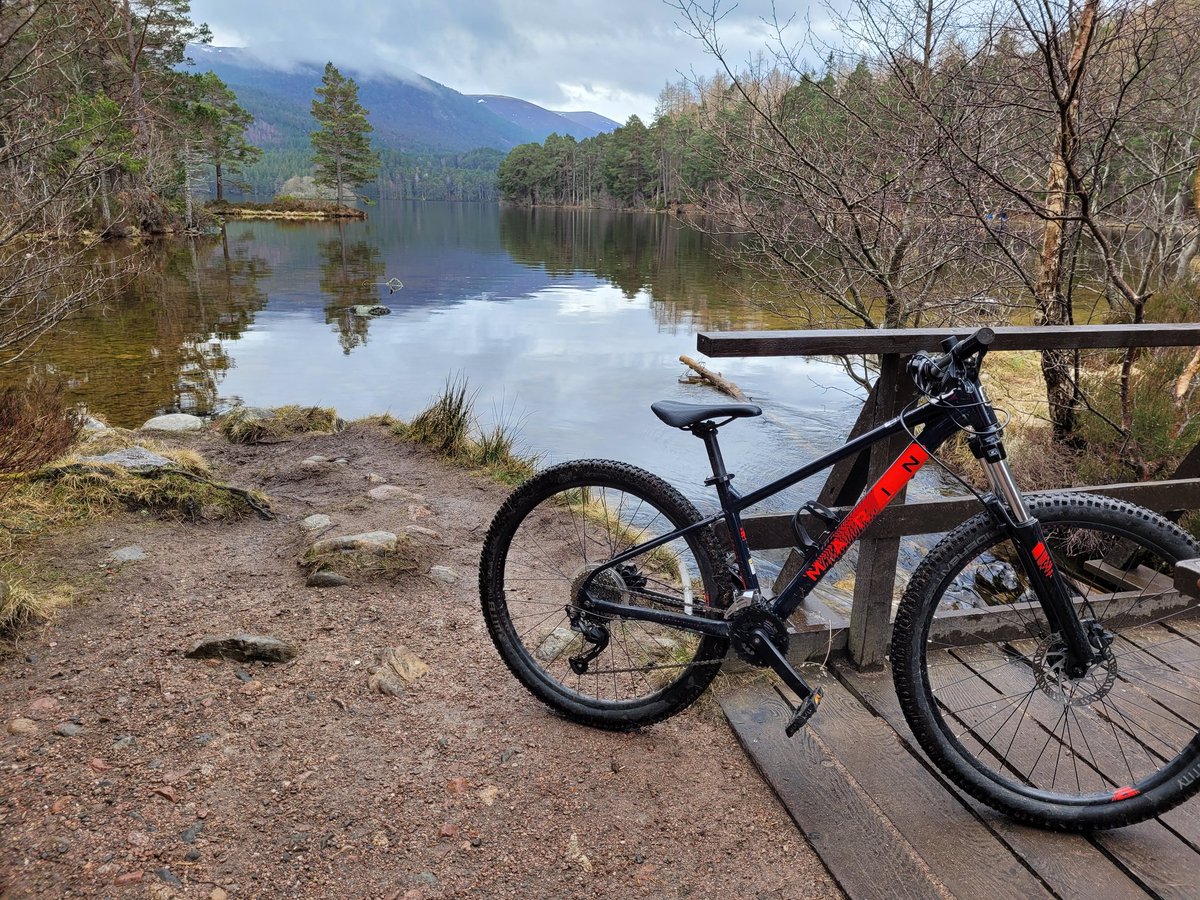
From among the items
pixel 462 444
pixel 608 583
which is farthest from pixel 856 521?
pixel 462 444

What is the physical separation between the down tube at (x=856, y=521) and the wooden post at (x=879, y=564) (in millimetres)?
329

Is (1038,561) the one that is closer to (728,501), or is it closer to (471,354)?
(728,501)

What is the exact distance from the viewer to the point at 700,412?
8.02 ft

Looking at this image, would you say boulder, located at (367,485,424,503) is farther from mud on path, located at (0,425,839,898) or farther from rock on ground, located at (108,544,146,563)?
mud on path, located at (0,425,839,898)

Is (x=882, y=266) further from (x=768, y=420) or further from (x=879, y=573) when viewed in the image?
(x=879, y=573)

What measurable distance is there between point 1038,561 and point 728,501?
88 centimetres

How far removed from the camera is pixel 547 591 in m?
4.41

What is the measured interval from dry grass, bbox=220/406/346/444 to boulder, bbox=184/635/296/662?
5095mm

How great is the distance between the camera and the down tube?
2371 mm

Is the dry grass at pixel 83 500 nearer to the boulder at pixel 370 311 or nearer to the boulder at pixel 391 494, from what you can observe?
the boulder at pixel 391 494

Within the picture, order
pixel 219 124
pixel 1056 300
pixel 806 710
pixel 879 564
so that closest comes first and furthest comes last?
pixel 806 710
pixel 879 564
pixel 1056 300
pixel 219 124

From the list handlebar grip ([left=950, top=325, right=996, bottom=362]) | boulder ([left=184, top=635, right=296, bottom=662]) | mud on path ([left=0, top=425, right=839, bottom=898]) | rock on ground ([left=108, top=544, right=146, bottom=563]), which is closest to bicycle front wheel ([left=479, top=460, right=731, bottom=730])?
mud on path ([left=0, top=425, right=839, bottom=898])

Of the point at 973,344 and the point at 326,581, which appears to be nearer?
the point at 973,344

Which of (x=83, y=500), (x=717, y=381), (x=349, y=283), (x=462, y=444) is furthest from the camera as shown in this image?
(x=349, y=283)
